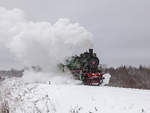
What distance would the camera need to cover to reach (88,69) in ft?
53.3

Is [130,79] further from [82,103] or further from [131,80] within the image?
[82,103]

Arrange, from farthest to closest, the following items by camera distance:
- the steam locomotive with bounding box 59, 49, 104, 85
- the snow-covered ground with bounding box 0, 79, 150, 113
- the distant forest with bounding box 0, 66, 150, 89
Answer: the distant forest with bounding box 0, 66, 150, 89 < the steam locomotive with bounding box 59, 49, 104, 85 < the snow-covered ground with bounding box 0, 79, 150, 113

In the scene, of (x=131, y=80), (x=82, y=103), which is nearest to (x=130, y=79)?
(x=131, y=80)

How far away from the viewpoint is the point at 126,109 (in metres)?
5.64

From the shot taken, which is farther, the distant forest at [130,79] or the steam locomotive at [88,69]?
the distant forest at [130,79]

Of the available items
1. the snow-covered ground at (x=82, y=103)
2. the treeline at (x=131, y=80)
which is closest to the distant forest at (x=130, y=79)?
the treeline at (x=131, y=80)

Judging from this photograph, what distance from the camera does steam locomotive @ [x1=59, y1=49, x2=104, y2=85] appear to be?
1541 centimetres

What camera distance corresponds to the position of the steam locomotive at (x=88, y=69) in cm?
1541

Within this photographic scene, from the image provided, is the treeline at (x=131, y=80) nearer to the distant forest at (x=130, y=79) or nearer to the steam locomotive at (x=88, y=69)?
the distant forest at (x=130, y=79)

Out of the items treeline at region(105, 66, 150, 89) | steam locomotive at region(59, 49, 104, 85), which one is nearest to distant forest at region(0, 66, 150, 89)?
treeline at region(105, 66, 150, 89)

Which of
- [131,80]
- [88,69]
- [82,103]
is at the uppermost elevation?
Result: [88,69]

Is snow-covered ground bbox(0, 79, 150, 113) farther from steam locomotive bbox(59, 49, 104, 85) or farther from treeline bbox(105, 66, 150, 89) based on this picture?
treeline bbox(105, 66, 150, 89)

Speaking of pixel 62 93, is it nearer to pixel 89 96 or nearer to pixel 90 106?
pixel 89 96

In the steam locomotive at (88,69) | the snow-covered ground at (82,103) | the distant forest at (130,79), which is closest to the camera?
the snow-covered ground at (82,103)
